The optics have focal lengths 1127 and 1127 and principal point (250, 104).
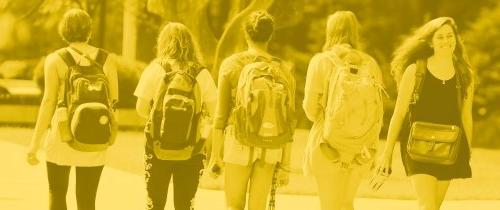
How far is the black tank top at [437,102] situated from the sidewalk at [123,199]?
439cm

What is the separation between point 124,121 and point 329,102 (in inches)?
963

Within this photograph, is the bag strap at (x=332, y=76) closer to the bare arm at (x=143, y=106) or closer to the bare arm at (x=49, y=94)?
the bare arm at (x=143, y=106)

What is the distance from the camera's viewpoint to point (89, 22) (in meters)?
6.70

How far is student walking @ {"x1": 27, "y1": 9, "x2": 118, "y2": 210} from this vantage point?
6746mm

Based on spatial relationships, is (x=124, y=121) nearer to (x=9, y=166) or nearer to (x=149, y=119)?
(x=9, y=166)

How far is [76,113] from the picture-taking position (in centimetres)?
679

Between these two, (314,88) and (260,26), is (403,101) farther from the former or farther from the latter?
(260,26)

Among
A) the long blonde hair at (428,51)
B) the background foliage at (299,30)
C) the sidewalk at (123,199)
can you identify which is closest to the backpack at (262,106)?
the long blonde hair at (428,51)

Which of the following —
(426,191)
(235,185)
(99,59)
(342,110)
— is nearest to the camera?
(235,185)

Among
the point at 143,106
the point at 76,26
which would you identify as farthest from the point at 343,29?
the point at 76,26

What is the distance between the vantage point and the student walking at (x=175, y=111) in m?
6.65

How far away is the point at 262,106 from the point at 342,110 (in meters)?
0.48

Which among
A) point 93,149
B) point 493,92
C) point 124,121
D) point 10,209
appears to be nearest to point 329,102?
point 93,149

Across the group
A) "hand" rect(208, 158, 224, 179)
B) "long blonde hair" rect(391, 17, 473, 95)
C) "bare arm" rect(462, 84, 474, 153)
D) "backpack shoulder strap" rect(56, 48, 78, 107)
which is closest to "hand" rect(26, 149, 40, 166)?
"backpack shoulder strap" rect(56, 48, 78, 107)
